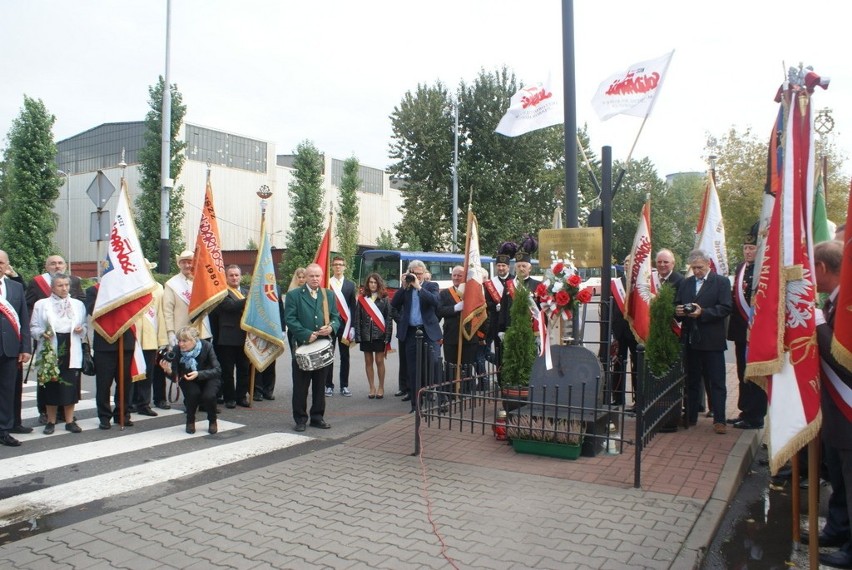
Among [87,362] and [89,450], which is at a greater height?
[87,362]

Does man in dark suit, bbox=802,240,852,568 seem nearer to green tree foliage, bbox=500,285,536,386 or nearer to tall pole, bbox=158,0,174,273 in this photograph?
green tree foliage, bbox=500,285,536,386

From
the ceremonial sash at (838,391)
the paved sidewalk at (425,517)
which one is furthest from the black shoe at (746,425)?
the ceremonial sash at (838,391)

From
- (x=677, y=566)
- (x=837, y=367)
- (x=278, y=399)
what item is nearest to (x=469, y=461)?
(x=677, y=566)

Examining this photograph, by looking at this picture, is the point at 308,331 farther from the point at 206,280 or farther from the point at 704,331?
the point at 704,331

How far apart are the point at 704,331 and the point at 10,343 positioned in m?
7.62

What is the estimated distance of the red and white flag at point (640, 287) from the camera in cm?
827

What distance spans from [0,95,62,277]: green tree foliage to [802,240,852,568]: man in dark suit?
31.3 meters

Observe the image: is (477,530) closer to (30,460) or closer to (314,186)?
(30,460)

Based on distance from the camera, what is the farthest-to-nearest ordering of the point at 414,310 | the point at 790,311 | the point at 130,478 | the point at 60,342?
the point at 414,310
the point at 60,342
the point at 130,478
the point at 790,311

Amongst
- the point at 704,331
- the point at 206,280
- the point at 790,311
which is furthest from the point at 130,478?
the point at 704,331

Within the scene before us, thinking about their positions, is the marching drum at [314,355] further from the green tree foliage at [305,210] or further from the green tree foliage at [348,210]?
the green tree foliage at [348,210]

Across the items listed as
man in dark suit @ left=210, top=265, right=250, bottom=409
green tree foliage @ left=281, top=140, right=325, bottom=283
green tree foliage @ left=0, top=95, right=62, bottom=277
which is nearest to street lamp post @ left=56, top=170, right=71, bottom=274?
green tree foliage @ left=281, top=140, right=325, bottom=283

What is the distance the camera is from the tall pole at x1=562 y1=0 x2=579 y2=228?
25.9 feet

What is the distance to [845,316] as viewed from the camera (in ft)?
11.5
